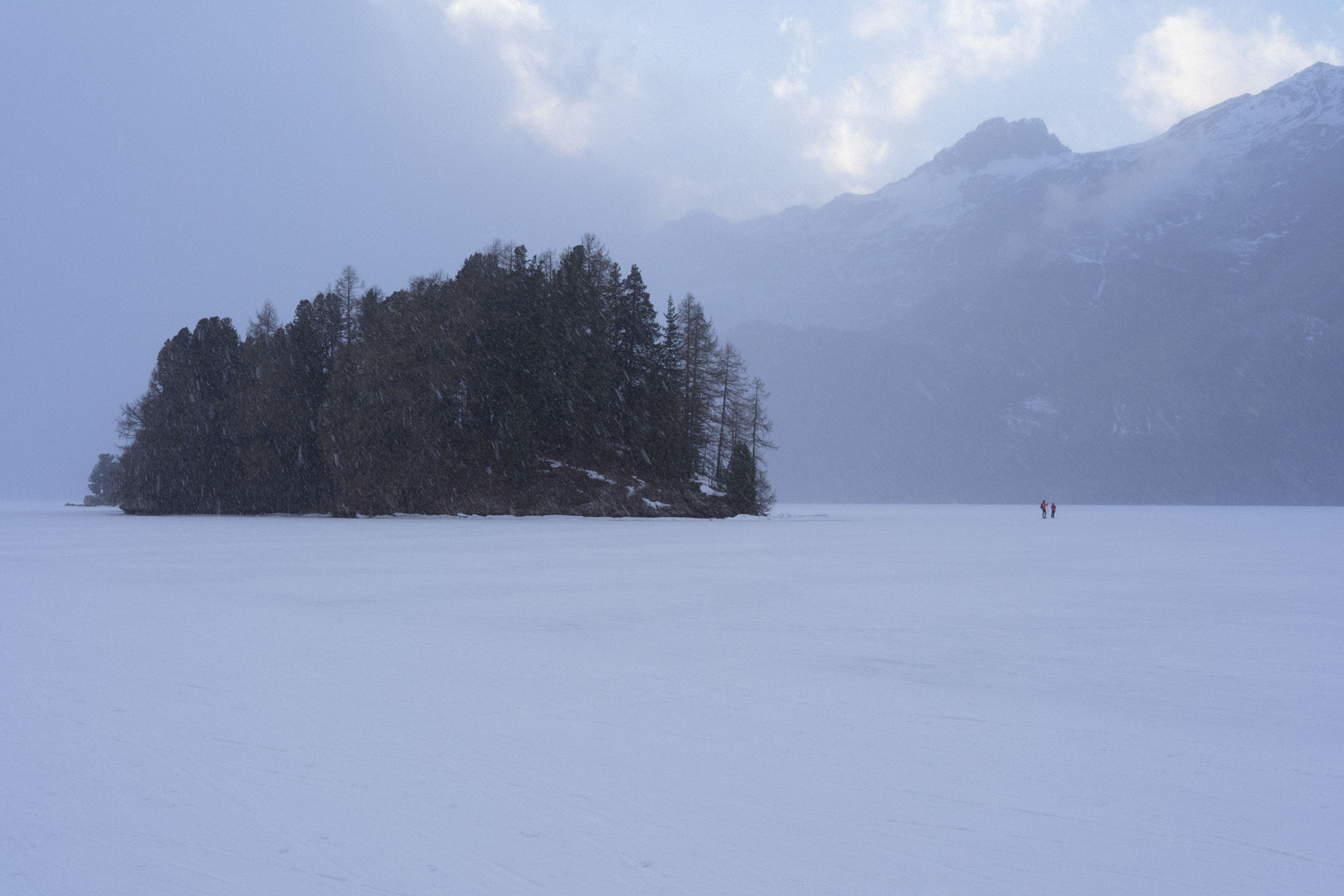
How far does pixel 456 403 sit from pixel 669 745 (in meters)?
55.6

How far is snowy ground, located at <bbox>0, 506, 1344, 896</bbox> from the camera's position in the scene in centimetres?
396

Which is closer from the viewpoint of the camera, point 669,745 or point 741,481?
point 669,745

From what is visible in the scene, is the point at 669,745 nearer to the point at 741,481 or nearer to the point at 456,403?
the point at 741,481

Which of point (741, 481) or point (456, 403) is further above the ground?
point (456, 403)

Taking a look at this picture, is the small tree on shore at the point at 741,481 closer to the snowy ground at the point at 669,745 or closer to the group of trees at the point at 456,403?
the group of trees at the point at 456,403

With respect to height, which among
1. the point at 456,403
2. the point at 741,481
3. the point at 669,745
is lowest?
the point at 669,745

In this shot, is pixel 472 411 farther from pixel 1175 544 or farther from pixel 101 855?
pixel 101 855

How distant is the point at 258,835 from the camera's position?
169 inches

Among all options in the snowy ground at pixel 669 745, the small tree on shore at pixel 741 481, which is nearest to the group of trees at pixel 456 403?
the small tree on shore at pixel 741 481

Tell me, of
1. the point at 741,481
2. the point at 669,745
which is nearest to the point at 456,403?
the point at 741,481

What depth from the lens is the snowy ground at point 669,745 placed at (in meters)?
3.96

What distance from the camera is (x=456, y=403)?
58844mm

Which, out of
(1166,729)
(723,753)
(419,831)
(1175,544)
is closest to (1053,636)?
(1166,729)

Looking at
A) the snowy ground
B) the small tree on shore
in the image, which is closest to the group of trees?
the small tree on shore
